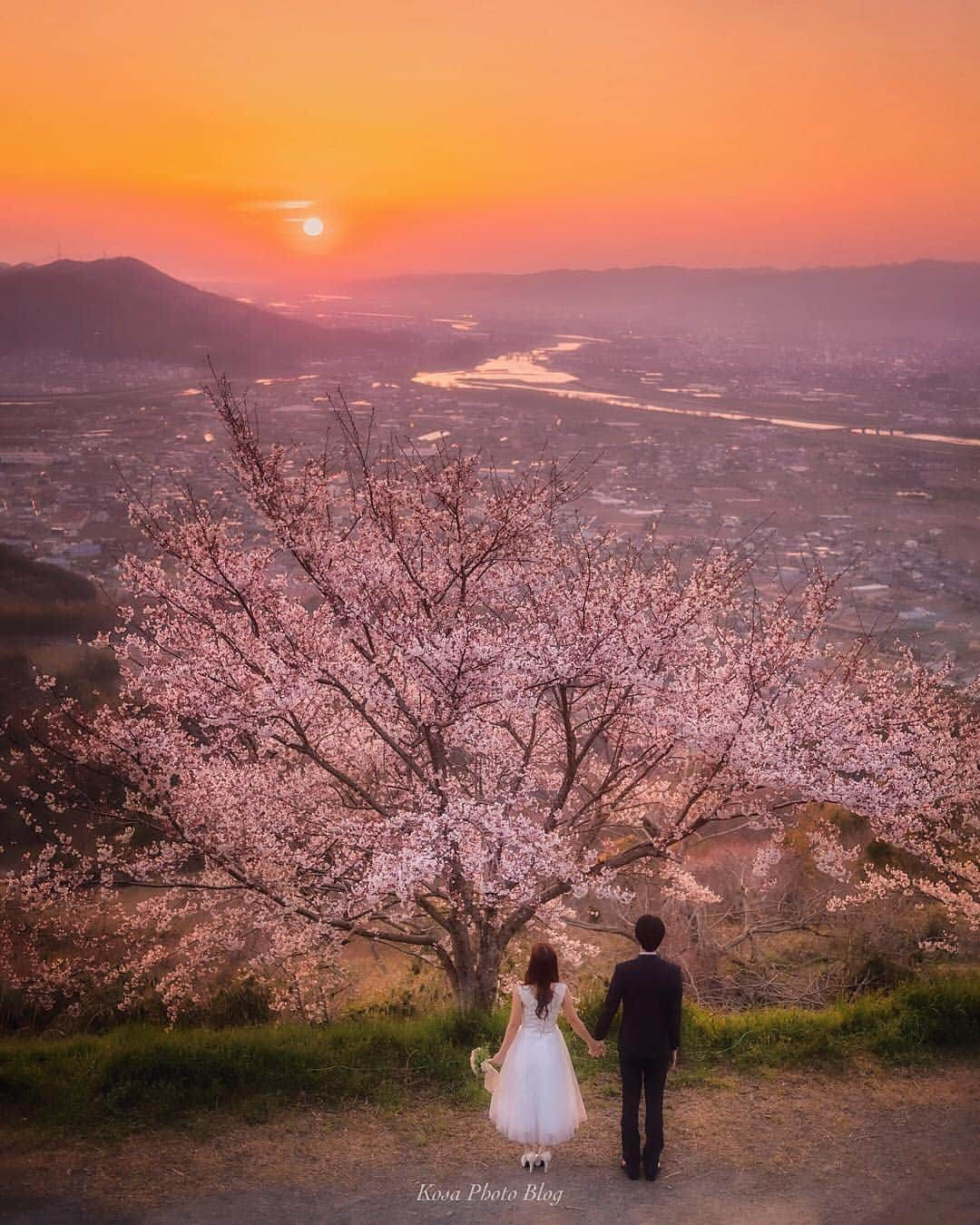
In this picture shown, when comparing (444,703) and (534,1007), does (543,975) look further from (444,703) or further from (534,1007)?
(444,703)

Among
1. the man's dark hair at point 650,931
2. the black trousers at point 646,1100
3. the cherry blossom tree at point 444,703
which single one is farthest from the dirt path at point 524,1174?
the cherry blossom tree at point 444,703

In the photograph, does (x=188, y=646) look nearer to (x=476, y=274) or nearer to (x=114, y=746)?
(x=114, y=746)

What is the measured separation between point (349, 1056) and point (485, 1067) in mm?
1713

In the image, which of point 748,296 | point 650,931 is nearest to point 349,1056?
point 650,931

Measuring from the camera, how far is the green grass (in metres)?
6.54

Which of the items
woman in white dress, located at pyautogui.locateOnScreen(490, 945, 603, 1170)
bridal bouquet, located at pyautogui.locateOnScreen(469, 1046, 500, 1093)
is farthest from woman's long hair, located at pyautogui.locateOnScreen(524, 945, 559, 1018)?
bridal bouquet, located at pyautogui.locateOnScreen(469, 1046, 500, 1093)

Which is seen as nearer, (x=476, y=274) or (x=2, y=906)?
(x=2, y=906)

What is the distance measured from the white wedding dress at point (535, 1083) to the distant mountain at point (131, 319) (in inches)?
1155

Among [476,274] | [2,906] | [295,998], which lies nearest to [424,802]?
→ [295,998]

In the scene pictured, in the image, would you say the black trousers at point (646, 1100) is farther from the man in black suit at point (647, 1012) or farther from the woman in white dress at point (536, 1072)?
the woman in white dress at point (536, 1072)

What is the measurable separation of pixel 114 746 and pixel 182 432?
80.0ft

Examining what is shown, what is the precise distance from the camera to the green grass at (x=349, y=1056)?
21.5 ft

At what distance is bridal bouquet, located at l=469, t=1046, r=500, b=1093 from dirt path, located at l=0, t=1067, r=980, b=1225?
1.20 feet

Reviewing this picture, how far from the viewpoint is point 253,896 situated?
871 centimetres
